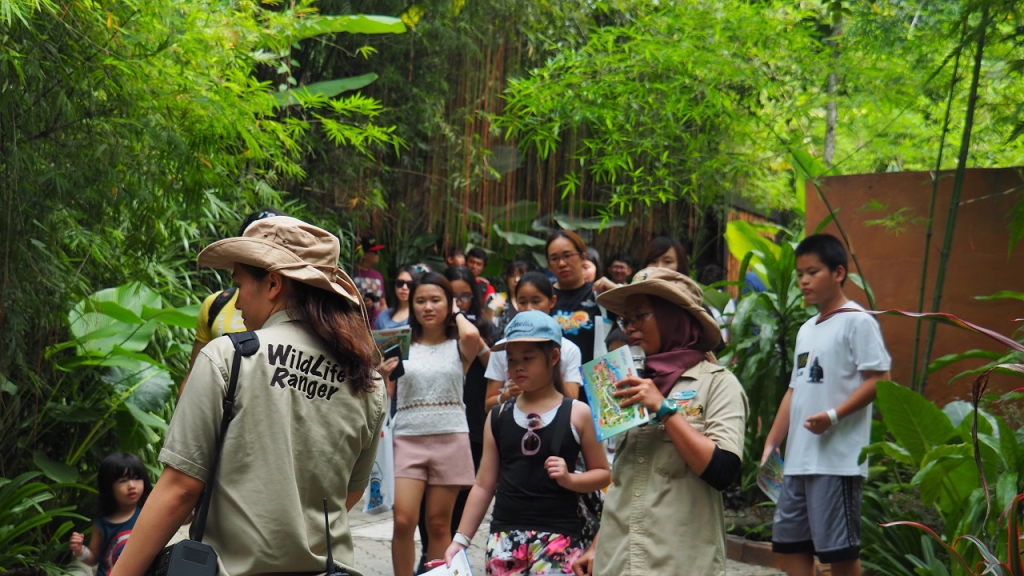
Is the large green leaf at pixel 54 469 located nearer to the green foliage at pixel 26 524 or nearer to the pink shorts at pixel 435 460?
the green foliage at pixel 26 524

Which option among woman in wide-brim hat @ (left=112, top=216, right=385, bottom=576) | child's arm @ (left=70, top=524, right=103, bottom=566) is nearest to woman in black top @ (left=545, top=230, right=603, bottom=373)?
child's arm @ (left=70, top=524, right=103, bottom=566)

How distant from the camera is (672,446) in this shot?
3.18 m

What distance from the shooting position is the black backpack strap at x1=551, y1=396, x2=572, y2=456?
379 centimetres

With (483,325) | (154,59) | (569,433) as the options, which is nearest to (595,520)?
(569,433)

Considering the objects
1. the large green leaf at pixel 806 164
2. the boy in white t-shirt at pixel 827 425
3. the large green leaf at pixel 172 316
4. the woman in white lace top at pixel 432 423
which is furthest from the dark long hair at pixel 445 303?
the large green leaf at pixel 806 164

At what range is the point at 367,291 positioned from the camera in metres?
9.29

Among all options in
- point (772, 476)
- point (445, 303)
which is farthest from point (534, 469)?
point (445, 303)

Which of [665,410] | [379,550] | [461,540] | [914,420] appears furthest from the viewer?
[379,550]

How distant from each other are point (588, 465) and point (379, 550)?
294cm

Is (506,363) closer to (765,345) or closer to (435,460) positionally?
(435,460)

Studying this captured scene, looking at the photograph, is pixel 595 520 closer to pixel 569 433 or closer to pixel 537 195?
pixel 569 433

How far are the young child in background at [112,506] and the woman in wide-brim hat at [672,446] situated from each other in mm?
2708

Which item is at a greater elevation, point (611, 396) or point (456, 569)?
point (611, 396)

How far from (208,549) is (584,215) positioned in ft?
36.3
